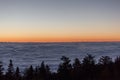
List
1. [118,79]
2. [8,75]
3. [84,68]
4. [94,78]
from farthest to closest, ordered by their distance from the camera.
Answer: [8,75] → [84,68] → [94,78] → [118,79]

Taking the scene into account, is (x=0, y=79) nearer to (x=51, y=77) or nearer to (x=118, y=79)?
(x=51, y=77)

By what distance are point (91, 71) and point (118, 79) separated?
2343mm

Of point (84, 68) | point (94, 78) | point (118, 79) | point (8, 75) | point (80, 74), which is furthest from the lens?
point (8, 75)

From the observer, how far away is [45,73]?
12.4 meters

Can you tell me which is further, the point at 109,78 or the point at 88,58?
the point at 88,58

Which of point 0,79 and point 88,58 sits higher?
point 88,58

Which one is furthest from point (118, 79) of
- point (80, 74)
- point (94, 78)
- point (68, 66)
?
point (68, 66)

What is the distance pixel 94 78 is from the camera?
10445mm

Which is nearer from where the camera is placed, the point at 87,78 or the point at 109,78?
the point at 109,78

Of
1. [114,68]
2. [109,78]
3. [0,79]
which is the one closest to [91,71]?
[114,68]

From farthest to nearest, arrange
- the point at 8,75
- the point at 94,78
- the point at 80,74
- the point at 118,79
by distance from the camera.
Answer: the point at 8,75 → the point at 80,74 → the point at 94,78 → the point at 118,79

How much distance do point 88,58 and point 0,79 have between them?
4.02 m

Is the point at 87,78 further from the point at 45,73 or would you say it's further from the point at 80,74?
the point at 45,73

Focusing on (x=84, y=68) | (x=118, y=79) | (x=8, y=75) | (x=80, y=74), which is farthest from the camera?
(x=8, y=75)
